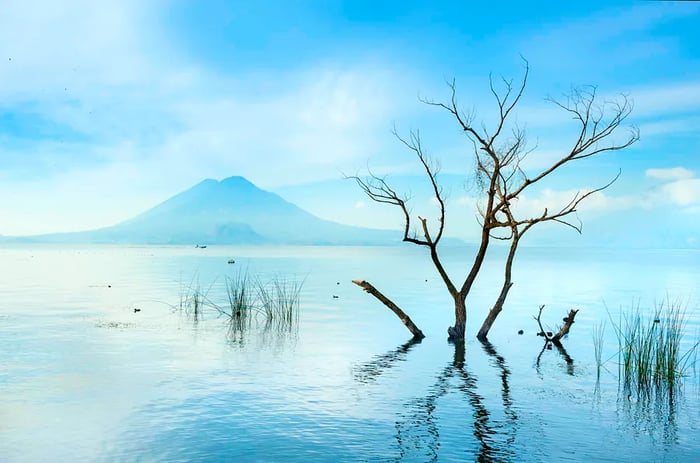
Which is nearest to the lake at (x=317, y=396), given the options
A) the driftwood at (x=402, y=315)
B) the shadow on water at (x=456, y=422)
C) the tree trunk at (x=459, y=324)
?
the shadow on water at (x=456, y=422)

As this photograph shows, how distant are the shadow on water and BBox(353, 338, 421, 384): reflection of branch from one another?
24 millimetres

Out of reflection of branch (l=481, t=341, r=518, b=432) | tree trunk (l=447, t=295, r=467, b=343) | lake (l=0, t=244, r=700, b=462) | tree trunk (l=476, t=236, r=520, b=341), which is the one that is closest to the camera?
lake (l=0, t=244, r=700, b=462)

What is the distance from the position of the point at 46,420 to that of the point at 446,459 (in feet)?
24.5

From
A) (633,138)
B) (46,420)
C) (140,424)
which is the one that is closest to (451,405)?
(140,424)

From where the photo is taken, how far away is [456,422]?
12391 millimetres

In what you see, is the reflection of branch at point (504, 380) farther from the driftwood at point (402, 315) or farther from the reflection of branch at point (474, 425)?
the driftwood at point (402, 315)

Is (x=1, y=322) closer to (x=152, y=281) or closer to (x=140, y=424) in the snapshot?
(x=140, y=424)

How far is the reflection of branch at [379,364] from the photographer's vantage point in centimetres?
1675

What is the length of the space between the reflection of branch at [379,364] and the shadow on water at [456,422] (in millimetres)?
24

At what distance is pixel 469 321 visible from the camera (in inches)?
1209

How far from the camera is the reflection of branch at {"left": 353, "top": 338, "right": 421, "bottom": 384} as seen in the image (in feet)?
54.9

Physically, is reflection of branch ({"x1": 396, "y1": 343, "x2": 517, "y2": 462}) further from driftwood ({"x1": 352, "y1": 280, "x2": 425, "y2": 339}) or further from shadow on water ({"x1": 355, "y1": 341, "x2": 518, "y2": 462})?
driftwood ({"x1": 352, "y1": 280, "x2": 425, "y2": 339})

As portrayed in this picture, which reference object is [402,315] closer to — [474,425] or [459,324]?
[459,324]

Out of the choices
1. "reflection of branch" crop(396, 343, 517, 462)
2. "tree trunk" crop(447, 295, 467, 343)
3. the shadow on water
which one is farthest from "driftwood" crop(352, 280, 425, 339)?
"reflection of branch" crop(396, 343, 517, 462)
